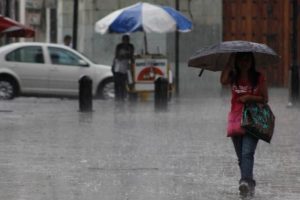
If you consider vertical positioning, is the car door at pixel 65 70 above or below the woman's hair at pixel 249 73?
below

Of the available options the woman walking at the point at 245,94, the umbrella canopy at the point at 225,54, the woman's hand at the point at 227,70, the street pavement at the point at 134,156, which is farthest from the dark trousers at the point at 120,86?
the woman walking at the point at 245,94

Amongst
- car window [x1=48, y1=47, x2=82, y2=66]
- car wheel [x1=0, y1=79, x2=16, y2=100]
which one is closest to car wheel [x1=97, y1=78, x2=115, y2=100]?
car window [x1=48, y1=47, x2=82, y2=66]

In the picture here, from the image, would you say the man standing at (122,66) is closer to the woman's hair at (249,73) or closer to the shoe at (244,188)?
the woman's hair at (249,73)

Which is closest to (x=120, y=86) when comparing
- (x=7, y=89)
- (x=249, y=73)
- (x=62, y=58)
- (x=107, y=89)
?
(x=107, y=89)

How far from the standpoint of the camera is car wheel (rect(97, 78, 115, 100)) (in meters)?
29.4

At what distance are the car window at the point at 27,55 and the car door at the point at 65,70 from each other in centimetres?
28

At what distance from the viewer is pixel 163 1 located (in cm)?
3469

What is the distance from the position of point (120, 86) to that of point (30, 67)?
266 cm

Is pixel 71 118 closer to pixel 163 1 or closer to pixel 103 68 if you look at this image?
pixel 103 68

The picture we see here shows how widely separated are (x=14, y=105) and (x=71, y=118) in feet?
16.4

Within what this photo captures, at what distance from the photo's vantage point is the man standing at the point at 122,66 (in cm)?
2750

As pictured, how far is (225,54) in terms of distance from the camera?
11.7 m

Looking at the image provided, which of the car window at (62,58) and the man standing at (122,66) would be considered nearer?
the man standing at (122,66)

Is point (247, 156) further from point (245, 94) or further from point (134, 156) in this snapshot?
point (134, 156)
